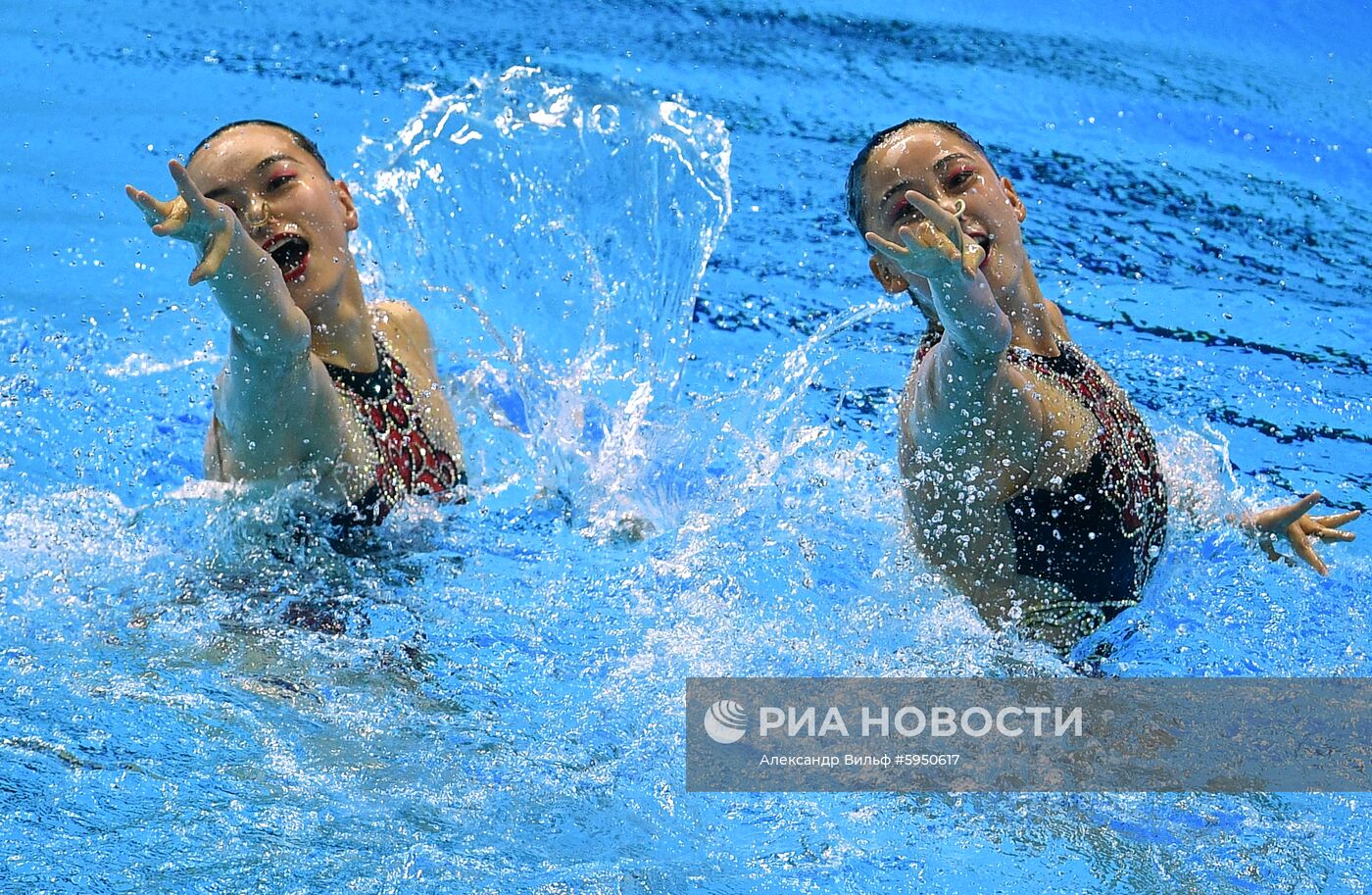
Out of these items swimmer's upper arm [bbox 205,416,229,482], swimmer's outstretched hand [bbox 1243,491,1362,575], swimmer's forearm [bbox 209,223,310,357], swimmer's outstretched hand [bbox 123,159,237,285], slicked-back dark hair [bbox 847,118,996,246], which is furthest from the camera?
swimmer's upper arm [bbox 205,416,229,482]

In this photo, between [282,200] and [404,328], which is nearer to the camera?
[282,200]

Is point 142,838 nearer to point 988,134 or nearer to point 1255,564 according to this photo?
point 1255,564

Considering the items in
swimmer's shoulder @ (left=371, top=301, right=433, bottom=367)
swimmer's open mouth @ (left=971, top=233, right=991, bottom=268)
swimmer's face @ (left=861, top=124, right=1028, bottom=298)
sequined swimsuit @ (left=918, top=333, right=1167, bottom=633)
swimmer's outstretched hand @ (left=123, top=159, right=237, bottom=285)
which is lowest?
sequined swimsuit @ (left=918, top=333, right=1167, bottom=633)

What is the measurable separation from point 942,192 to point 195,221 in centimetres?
113

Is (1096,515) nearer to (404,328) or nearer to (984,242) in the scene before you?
(984,242)

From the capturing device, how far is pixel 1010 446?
2.34 meters

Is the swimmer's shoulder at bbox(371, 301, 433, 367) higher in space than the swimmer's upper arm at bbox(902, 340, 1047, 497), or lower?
higher

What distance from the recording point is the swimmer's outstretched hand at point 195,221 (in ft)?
6.93

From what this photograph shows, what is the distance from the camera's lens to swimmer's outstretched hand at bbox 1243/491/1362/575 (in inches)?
106

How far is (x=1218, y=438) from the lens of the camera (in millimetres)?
3779

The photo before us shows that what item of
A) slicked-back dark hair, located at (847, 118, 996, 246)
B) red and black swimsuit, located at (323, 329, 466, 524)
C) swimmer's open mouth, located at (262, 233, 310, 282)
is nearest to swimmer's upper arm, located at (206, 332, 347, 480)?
red and black swimsuit, located at (323, 329, 466, 524)

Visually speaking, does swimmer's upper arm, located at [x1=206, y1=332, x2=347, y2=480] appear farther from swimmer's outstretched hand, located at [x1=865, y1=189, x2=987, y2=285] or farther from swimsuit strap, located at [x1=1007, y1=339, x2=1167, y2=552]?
swimsuit strap, located at [x1=1007, y1=339, x2=1167, y2=552]

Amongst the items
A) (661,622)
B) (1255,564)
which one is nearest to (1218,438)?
(1255,564)

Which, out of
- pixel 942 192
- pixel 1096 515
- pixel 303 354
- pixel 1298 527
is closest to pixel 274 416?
pixel 303 354
